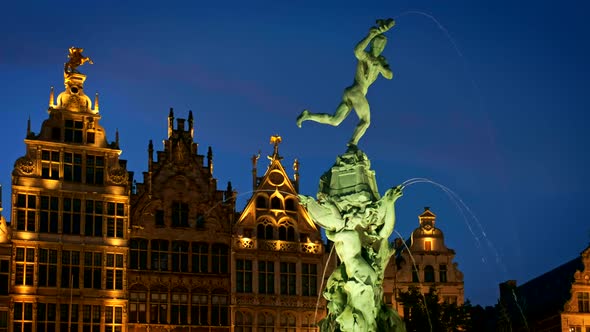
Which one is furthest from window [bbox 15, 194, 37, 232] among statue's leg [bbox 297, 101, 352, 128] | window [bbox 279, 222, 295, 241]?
statue's leg [bbox 297, 101, 352, 128]

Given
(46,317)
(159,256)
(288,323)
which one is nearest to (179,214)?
(159,256)

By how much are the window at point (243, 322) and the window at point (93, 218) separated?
8.24 m

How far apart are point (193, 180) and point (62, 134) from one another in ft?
22.8

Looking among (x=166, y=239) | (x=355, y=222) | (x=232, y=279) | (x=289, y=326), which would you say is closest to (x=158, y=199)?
(x=166, y=239)

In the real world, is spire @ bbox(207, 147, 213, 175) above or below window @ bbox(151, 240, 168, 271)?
above

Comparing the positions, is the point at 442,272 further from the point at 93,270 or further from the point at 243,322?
the point at 93,270

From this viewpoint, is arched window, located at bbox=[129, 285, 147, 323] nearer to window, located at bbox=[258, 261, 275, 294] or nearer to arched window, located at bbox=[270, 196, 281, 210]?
window, located at bbox=[258, 261, 275, 294]

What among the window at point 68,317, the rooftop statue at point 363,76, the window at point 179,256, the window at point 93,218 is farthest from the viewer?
the window at point 179,256

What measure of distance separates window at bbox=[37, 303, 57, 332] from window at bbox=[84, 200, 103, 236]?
3988 mm

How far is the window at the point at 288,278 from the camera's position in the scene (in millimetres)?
58531

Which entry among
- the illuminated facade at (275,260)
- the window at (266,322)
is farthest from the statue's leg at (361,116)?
the window at (266,322)

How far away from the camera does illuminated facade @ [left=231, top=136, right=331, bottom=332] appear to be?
188 ft

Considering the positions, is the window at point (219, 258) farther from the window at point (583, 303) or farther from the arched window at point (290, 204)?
the window at point (583, 303)

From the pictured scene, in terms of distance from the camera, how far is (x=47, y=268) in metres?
53.5
